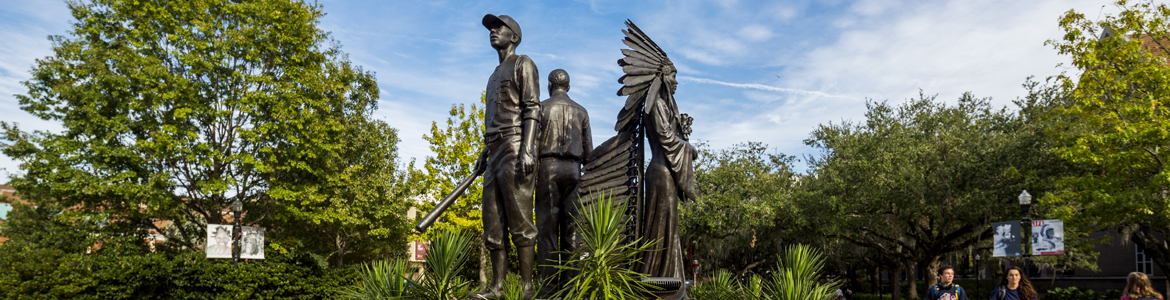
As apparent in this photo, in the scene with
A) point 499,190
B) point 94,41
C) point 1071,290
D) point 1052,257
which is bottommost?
point 1071,290

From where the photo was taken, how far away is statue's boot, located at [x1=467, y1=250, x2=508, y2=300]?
5.32 m

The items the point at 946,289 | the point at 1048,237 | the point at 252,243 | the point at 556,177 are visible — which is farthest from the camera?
the point at 252,243

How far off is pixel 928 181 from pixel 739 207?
644 cm

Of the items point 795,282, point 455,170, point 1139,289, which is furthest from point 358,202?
point 1139,289

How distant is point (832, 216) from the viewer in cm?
2284

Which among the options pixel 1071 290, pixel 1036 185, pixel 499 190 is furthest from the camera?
pixel 1071 290

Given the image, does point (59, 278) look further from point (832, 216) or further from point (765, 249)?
point (765, 249)

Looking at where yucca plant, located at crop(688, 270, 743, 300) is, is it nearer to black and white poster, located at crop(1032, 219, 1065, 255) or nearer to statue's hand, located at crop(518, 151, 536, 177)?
statue's hand, located at crop(518, 151, 536, 177)

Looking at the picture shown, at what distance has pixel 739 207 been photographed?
84.6 feet

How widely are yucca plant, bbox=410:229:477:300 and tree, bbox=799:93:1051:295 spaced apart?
18209 mm

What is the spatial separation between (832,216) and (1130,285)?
1696 cm

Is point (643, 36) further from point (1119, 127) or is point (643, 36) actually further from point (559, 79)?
point (1119, 127)

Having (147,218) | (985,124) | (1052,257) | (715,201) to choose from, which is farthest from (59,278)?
(985,124)

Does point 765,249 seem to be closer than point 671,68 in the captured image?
No
